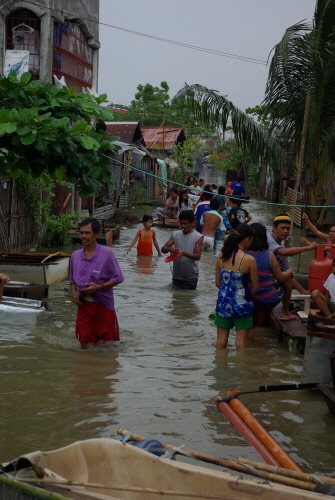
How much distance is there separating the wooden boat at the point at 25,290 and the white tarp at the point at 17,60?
818cm

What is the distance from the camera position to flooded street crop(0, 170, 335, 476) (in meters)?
5.27

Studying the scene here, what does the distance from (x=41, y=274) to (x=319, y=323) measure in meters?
6.17

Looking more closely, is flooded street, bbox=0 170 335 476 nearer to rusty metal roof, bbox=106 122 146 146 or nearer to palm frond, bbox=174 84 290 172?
palm frond, bbox=174 84 290 172

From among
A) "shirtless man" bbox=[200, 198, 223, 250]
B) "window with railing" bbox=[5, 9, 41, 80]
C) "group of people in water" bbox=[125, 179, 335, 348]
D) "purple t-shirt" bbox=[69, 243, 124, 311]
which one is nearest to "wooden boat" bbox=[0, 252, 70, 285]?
"shirtless man" bbox=[200, 198, 223, 250]

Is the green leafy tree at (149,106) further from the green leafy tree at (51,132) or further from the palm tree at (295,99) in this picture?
the green leafy tree at (51,132)

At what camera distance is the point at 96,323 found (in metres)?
7.23

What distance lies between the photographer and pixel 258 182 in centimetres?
4953

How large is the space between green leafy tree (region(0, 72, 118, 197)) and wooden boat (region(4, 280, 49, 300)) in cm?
335

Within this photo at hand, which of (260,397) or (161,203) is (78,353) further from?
(161,203)

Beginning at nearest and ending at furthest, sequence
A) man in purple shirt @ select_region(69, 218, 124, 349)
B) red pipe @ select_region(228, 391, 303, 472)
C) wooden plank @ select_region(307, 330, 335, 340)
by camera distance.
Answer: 1. red pipe @ select_region(228, 391, 303, 472)
2. wooden plank @ select_region(307, 330, 335, 340)
3. man in purple shirt @ select_region(69, 218, 124, 349)

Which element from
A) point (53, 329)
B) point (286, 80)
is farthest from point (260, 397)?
point (286, 80)

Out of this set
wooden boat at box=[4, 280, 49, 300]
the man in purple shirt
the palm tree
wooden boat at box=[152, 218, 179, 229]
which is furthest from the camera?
wooden boat at box=[152, 218, 179, 229]

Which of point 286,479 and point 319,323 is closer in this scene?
point 286,479

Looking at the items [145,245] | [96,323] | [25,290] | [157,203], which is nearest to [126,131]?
[157,203]
